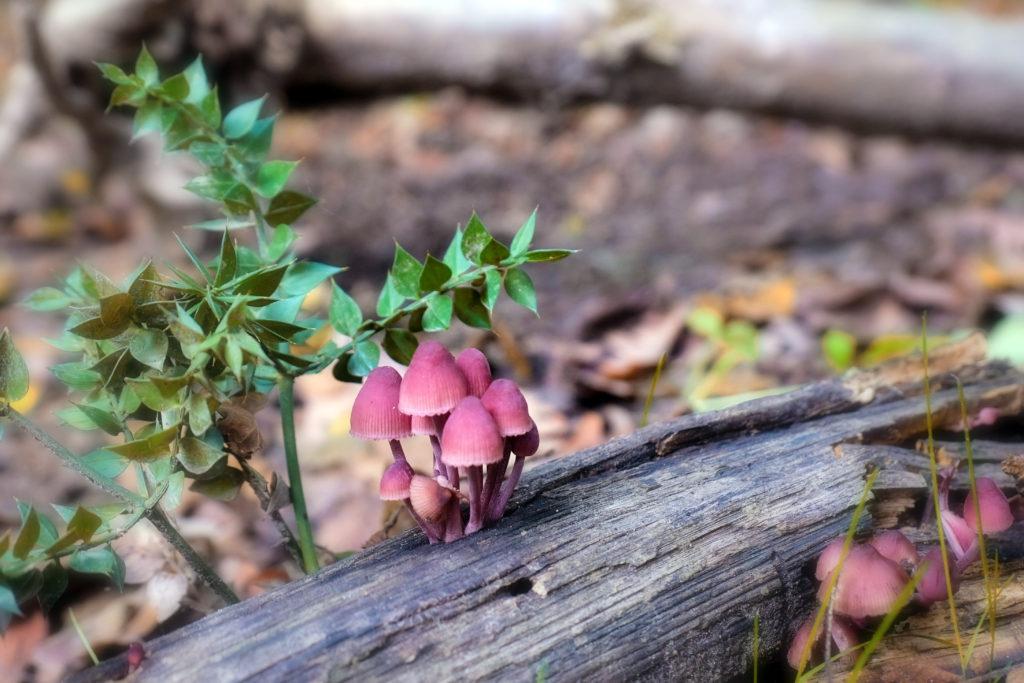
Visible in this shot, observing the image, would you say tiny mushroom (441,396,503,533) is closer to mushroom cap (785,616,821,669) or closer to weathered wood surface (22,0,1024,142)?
mushroom cap (785,616,821,669)

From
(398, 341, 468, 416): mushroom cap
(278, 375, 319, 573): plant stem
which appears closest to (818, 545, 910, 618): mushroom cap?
(398, 341, 468, 416): mushroom cap

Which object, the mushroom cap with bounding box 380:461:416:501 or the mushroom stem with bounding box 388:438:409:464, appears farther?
the mushroom stem with bounding box 388:438:409:464

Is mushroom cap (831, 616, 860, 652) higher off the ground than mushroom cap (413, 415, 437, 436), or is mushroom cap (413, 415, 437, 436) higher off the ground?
mushroom cap (413, 415, 437, 436)

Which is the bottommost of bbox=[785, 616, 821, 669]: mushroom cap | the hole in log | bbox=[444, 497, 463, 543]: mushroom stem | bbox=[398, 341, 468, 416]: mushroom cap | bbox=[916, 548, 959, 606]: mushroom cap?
bbox=[785, 616, 821, 669]: mushroom cap

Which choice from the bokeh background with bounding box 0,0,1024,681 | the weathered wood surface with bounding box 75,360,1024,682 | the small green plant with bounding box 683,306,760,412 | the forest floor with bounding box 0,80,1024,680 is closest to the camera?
the weathered wood surface with bounding box 75,360,1024,682

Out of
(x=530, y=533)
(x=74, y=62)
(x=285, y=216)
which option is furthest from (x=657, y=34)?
(x=530, y=533)

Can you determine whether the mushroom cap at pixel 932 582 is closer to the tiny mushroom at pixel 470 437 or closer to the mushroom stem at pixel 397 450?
the tiny mushroom at pixel 470 437
